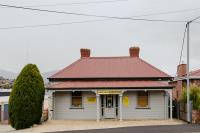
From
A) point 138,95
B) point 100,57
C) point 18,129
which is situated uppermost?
point 100,57

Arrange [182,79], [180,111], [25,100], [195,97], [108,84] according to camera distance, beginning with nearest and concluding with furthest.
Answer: [25,100] < [195,97] < [180,111] < [108,84] < [182,79]

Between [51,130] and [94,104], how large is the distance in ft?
27.0

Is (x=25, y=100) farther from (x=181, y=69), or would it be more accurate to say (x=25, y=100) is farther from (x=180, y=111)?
(x=181, y=69)

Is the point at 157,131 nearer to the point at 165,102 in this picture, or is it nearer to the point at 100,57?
the point at 165,102

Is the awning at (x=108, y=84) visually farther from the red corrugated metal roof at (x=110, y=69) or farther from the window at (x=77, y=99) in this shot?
the window at (x=77, y=99)

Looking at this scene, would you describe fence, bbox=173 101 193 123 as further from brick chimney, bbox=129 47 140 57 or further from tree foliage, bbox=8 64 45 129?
tree foliage, bbox=8 64 45 129

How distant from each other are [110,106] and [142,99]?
2.57 m

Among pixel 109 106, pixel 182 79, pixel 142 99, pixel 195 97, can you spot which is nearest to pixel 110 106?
pixel 109 106

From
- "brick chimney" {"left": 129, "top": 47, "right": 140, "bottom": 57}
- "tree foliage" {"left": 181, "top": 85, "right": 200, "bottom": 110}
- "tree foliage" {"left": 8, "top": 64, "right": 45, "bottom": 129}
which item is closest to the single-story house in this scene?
"tree foliage" {"left": 181, "top": 85, "right": 200, "bottom": 110}

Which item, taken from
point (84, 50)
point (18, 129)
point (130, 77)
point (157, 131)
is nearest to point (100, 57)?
point (84, 50)

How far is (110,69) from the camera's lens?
37438 mm

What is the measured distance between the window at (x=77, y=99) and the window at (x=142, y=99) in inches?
178

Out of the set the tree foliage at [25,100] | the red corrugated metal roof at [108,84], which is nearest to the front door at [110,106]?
the red corrugated metal roof at [108,84]

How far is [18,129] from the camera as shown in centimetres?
3050
